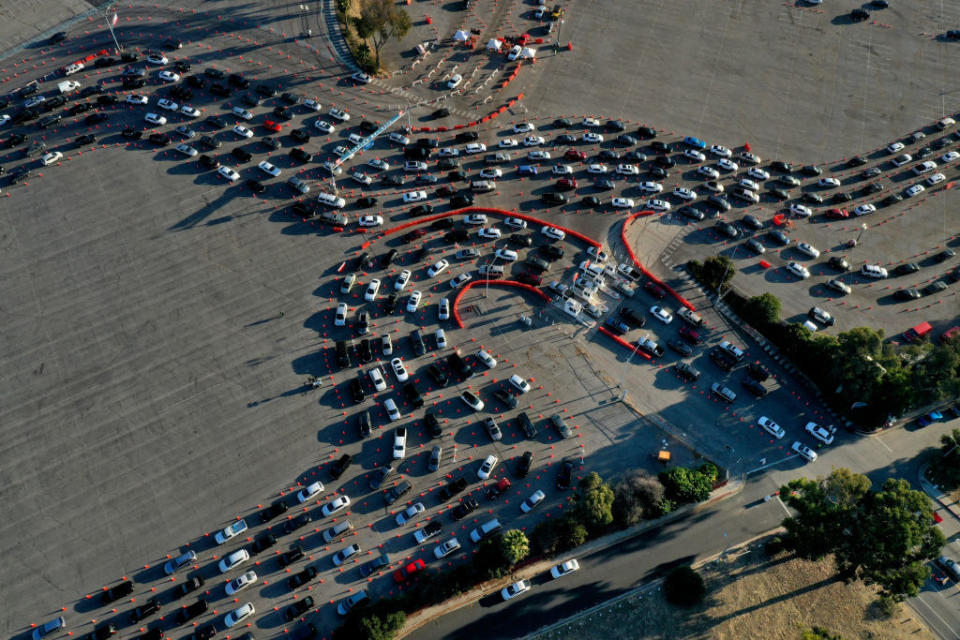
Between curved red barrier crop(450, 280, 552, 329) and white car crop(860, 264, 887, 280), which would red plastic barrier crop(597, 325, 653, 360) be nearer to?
curved red barrier crop(450, 280, 552, 329)

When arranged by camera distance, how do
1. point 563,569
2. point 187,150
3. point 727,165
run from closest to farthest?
point 563,569, point 187,150, point 727,165

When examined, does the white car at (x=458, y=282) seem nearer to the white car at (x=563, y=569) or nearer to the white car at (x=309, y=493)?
the white car at (x=309, y=493)

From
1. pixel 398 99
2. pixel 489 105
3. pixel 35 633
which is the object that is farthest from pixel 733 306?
pixel 35 633

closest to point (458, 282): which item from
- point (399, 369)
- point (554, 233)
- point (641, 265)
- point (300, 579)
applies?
point (399, 369)

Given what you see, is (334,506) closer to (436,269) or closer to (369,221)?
(436,269)

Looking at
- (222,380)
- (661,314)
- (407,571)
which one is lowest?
(407,571)

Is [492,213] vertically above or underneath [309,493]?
above

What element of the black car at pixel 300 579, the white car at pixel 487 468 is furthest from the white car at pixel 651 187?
the black car at pixel 300 579
